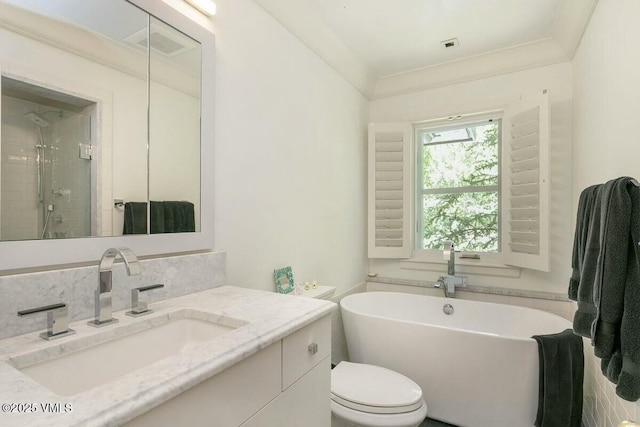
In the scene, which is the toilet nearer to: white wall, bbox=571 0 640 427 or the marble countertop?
the marble countertop

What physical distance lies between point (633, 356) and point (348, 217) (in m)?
1.93

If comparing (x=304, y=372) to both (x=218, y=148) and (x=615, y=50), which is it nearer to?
(x=218, y=148)

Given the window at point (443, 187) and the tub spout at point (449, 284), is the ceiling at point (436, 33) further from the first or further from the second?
the tub spout at point (449, 284)

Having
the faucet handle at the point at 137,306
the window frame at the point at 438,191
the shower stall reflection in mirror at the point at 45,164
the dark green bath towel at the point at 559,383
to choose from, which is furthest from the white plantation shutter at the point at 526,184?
the shower stall reflection in mirror at the point at 45,164

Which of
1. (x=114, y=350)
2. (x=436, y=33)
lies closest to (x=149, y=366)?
(x=114, y=350)

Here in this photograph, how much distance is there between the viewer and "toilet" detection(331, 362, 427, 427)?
4.82ft

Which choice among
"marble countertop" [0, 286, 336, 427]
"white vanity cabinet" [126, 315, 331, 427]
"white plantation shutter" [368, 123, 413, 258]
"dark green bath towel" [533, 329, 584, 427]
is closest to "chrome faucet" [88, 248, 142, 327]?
"marble countertop" [0, 286, 336, 427]

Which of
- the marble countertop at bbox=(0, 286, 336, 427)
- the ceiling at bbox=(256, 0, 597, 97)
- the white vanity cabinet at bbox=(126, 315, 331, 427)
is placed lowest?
the white vanity cabinet at bbox=(126, 315, 331, 427)

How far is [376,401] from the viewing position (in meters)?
1.51

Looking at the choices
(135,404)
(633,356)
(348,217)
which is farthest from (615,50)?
(135,404)

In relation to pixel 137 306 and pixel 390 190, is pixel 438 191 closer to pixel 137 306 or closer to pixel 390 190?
pixel 390 190

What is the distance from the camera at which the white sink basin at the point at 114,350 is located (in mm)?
774

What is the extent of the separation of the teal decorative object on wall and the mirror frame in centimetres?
51

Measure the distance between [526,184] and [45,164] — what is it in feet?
9.24
